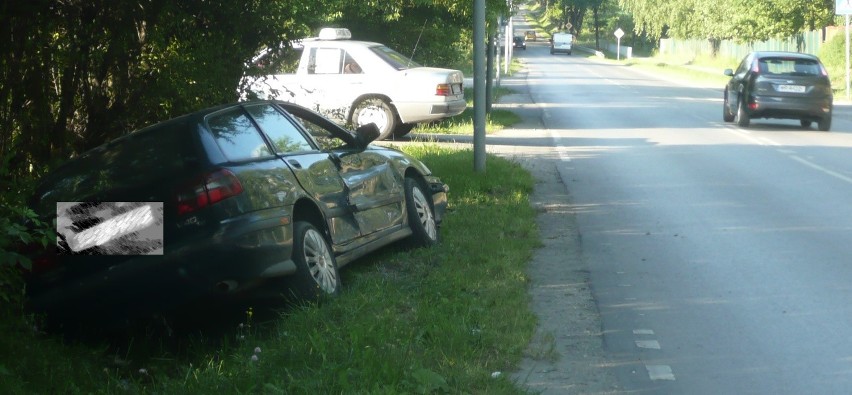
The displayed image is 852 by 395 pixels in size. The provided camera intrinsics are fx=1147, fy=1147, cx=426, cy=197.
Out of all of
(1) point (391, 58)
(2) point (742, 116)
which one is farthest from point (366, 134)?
(2) point (742, 116)

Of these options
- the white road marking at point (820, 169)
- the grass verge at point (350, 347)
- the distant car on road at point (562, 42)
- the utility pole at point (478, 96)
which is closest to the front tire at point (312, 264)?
the grass verge at point (350, 347)

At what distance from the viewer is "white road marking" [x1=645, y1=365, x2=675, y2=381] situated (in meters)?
5.74

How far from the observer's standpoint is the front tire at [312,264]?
22.2ft

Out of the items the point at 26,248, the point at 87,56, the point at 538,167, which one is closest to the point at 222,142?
the point at 26,248

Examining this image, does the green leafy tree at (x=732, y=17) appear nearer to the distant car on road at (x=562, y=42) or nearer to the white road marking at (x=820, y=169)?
the distant car on road at (x=562, y=42)

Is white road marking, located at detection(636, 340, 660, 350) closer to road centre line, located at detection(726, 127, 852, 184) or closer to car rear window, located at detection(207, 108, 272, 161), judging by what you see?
car rear window, located at detection(207, 108, 272, 161)

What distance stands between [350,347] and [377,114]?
13674mm

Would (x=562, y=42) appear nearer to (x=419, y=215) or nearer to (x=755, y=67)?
(x=755, y=67)

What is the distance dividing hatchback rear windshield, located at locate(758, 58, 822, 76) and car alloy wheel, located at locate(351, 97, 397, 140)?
788cm

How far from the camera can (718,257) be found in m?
8.96

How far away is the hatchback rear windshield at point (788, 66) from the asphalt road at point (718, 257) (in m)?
2.81

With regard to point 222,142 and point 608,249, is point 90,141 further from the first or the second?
point 608,249

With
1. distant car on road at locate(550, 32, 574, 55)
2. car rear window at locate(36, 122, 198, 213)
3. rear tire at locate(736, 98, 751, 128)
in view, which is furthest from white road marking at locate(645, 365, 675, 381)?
distant car on road at locate(550, 32, 574, 55)

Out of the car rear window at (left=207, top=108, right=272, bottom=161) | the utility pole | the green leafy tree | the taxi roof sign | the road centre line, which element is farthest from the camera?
the green leafy tree
